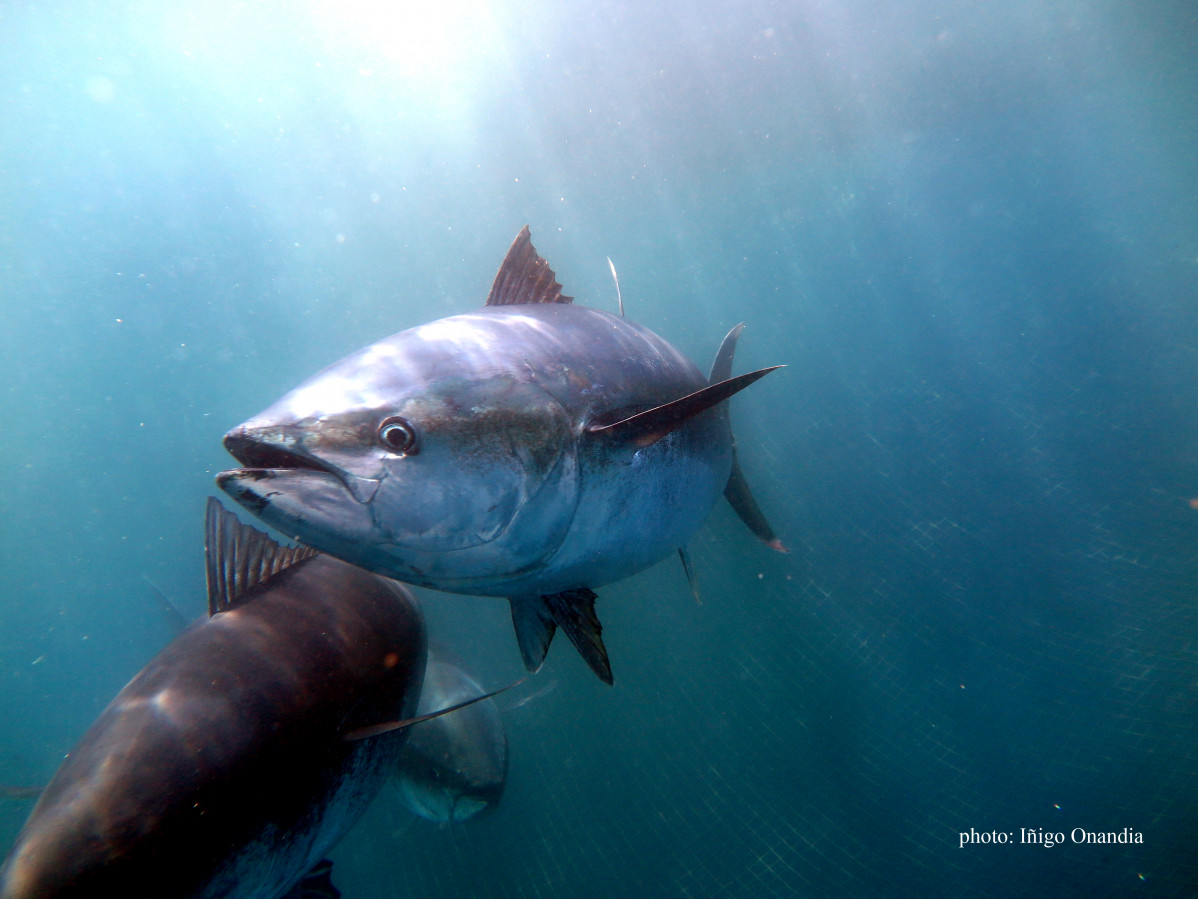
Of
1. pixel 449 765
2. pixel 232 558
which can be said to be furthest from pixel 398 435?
pixel 449 765

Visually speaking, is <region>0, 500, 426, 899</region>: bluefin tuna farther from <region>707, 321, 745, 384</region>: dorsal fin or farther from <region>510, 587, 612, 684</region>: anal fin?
<region>707, 321, 745, 384</region>: dorsal fin

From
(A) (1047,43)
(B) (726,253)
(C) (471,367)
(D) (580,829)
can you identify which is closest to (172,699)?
(C) (471,367)

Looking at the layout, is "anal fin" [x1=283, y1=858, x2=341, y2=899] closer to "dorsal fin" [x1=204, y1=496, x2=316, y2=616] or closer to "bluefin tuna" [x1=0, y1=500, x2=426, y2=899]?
"bluefin tuna" [x1=0, y1=500, x2=426, y2=899]

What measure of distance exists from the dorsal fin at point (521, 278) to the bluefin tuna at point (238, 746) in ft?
4.94

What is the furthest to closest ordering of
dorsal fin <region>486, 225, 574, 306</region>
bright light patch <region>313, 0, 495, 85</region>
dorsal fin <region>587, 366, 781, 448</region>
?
bright light patch <region>313, 0, 495, 85</region> < dorsal fin <region>486, 225, 574, 306</region> < dorsal fin <region>587, 366, 781, 448</region>

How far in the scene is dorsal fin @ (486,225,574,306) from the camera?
2.14 m

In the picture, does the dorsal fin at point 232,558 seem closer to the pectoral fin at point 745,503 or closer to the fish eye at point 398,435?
the fish eye at point 398,435

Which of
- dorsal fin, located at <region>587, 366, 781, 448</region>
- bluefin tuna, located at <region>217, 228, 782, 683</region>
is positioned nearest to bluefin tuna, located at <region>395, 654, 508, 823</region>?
bluefin tuna, located at <region>217, 228, 782, 683</region>

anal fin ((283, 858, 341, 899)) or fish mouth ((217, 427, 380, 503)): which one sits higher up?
fish mouth ((217, 427, 380, 503))

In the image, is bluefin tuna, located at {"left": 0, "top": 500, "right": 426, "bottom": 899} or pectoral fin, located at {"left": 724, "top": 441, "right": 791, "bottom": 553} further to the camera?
pectoral fin, located at {"left": 724, "top": 441, "right": 791, "bottom": 553}

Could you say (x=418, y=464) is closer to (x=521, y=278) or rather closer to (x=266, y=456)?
(x=266, y=456)

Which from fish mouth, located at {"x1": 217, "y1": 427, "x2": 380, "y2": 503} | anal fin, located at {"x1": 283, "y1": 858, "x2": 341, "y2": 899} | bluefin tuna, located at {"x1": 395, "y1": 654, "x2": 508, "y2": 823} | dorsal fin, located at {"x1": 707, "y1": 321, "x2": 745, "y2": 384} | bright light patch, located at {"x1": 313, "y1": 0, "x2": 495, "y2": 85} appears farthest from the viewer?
bright light patch, located at {"x1": 313, "y1": 0, "x2": 495, "y2": 85}

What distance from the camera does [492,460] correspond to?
4.00 ft

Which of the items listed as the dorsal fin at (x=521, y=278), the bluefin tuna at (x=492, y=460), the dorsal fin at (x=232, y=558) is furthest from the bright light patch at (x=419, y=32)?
the bluefin tuna at (x=492, y=460)
